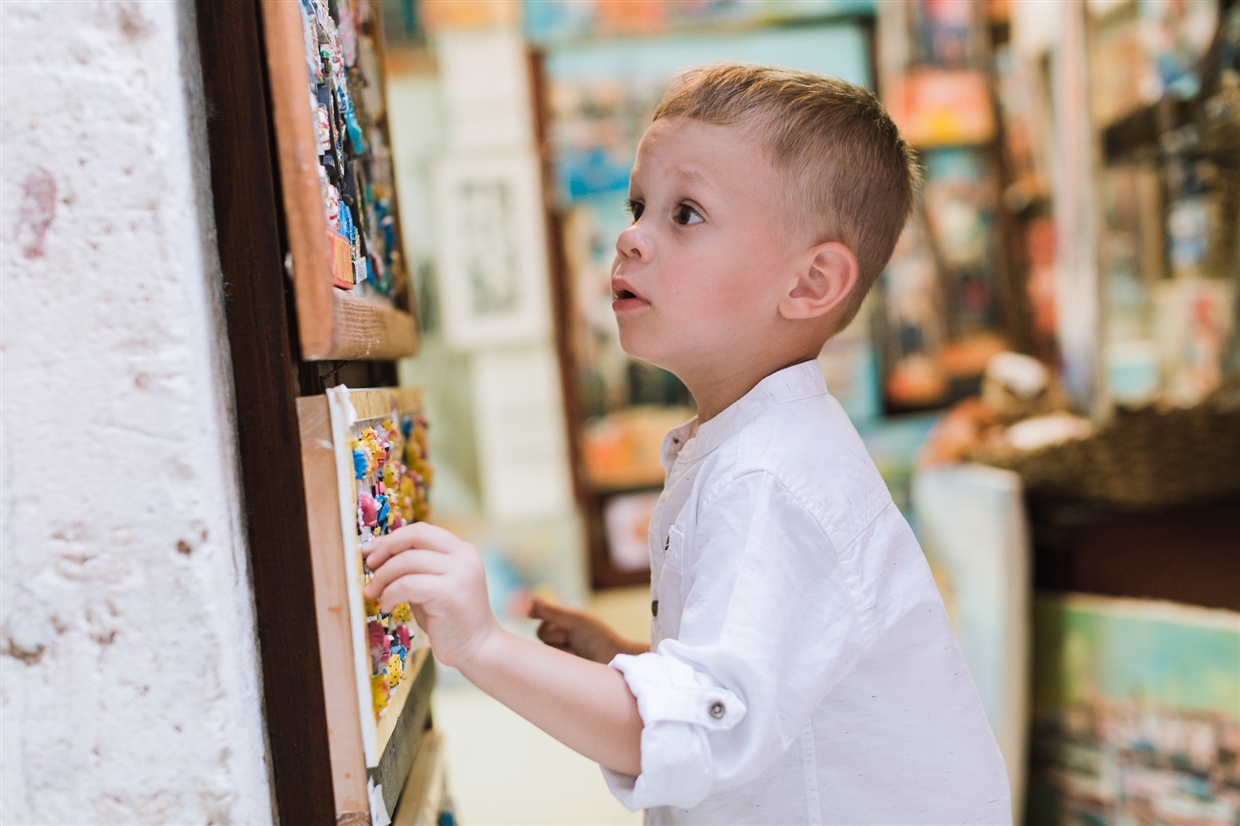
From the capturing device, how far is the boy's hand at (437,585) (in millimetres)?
626

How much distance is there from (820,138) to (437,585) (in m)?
0.51

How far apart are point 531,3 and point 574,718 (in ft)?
8.74

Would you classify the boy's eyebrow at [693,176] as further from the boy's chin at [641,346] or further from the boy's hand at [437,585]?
the boy's hand at [437,585]

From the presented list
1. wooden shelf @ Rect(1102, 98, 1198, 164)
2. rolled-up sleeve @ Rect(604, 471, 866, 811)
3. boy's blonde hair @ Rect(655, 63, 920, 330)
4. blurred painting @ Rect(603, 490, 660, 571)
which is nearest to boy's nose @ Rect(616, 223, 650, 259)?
boy's blonde hair @ Rect(655, 63, 920, 330)

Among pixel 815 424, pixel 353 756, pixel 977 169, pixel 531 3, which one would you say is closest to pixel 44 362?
pixel 353 756

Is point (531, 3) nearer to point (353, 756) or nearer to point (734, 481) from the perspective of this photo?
point (734, 481)

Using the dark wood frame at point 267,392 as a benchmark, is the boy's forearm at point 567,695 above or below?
below

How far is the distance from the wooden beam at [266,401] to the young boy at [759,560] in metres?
0.06

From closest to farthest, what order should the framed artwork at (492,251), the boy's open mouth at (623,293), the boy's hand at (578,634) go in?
the boy's open mouth at (623,293) < the boy's hand at (578,634) < the framed artwork at (492,251)

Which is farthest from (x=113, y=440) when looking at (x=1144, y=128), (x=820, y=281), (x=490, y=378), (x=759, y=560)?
(x=490, y=378)

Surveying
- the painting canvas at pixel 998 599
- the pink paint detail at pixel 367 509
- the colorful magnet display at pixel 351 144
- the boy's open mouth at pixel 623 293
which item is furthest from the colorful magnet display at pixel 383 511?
the painting canvas at pixel 998 599

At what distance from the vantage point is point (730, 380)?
2.90 ft

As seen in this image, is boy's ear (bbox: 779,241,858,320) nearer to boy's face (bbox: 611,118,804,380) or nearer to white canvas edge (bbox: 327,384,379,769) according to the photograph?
boy's face (bbox: 611,118,804,380)

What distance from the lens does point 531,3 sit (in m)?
2.88
